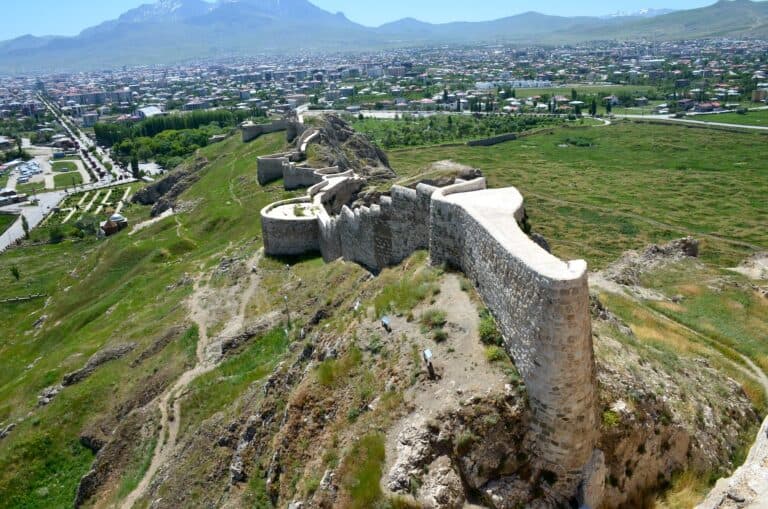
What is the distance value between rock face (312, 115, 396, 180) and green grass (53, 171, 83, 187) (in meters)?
63.6

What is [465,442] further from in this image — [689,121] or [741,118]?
[741,118]

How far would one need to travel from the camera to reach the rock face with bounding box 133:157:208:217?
72.8 meters

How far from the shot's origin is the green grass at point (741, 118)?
109m

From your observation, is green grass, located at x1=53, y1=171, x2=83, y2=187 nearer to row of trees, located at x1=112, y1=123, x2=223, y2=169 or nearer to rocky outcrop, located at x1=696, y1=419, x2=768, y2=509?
row of trees, located at x1=112, y1=123, x2=223, y2=169

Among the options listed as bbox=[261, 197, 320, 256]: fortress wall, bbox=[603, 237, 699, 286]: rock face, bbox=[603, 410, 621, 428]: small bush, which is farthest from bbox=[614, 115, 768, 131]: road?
bbox=[603, 410, 621, 428]: small bush

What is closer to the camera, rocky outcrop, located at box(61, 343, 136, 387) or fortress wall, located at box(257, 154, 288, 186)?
rocky outcrop, located at box(61, 343, 136, 387)

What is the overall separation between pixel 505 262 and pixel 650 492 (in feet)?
21.6

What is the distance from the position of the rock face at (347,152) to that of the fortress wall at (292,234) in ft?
63.8

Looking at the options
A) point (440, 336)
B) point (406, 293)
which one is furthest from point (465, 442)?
point (406, 293)

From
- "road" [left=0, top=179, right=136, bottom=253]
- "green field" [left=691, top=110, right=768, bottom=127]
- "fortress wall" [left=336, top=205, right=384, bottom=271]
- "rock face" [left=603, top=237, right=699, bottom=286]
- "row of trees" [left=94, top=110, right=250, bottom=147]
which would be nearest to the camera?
"fortress wall" [left=336, top=205, right=384, bottom=271]

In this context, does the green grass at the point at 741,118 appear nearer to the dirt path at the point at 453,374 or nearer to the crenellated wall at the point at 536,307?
the crenellated wall at the point at 536,307

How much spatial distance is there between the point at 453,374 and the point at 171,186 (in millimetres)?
73863

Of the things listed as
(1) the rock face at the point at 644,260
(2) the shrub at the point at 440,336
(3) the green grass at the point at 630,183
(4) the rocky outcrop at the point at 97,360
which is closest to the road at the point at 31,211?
(4) the rocky outcrop at the point at 97,360

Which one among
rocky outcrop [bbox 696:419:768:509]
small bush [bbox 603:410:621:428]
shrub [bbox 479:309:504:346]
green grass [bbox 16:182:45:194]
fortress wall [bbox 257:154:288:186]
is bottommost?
green grass [bbox 16:182:45:194]
